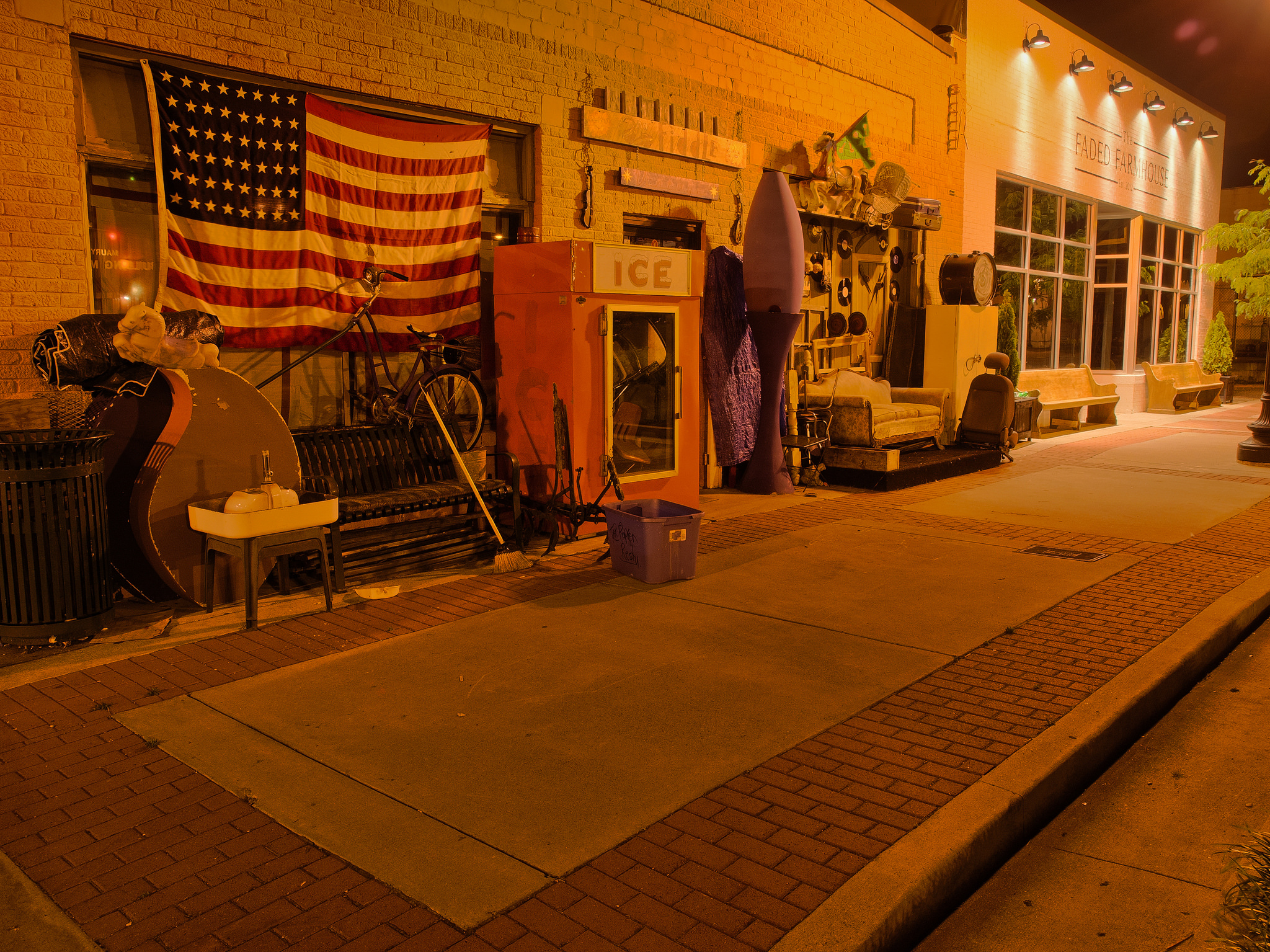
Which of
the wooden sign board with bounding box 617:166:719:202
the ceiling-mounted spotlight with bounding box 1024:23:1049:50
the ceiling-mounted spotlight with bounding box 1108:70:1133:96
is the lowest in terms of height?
the wooden sign board with bounding box 617:166:719:202

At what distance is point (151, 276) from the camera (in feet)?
22.5

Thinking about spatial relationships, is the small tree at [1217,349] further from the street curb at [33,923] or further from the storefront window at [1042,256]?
the street curb at [33,923]

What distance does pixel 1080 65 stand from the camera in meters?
18.8

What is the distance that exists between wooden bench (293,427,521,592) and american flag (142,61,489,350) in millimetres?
945

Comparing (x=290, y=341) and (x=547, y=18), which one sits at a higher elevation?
(x=547, y=18)

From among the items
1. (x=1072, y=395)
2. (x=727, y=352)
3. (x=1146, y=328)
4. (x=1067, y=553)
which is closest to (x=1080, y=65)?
(x=1072, y=395)

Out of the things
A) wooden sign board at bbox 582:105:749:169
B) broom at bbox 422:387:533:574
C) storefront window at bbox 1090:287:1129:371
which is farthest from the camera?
storefront window at bbox 1090:287:1129:371

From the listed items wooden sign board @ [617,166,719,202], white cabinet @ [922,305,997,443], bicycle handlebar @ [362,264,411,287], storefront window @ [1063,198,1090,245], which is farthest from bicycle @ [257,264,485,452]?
storefront window @ [1063,198,1090,245]

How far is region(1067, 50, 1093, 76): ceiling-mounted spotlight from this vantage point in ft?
61.8

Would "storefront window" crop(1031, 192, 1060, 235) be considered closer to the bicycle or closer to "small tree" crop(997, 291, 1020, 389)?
"small tree" crop(997, 291, 1020, 389)

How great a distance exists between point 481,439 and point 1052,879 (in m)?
6.40

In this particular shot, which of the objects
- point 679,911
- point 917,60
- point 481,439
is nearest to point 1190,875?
point 679,911

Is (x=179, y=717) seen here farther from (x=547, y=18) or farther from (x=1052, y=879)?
(x=547, y=18)

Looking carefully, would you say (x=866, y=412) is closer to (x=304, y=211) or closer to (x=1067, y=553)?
(x=1067, y=553)
